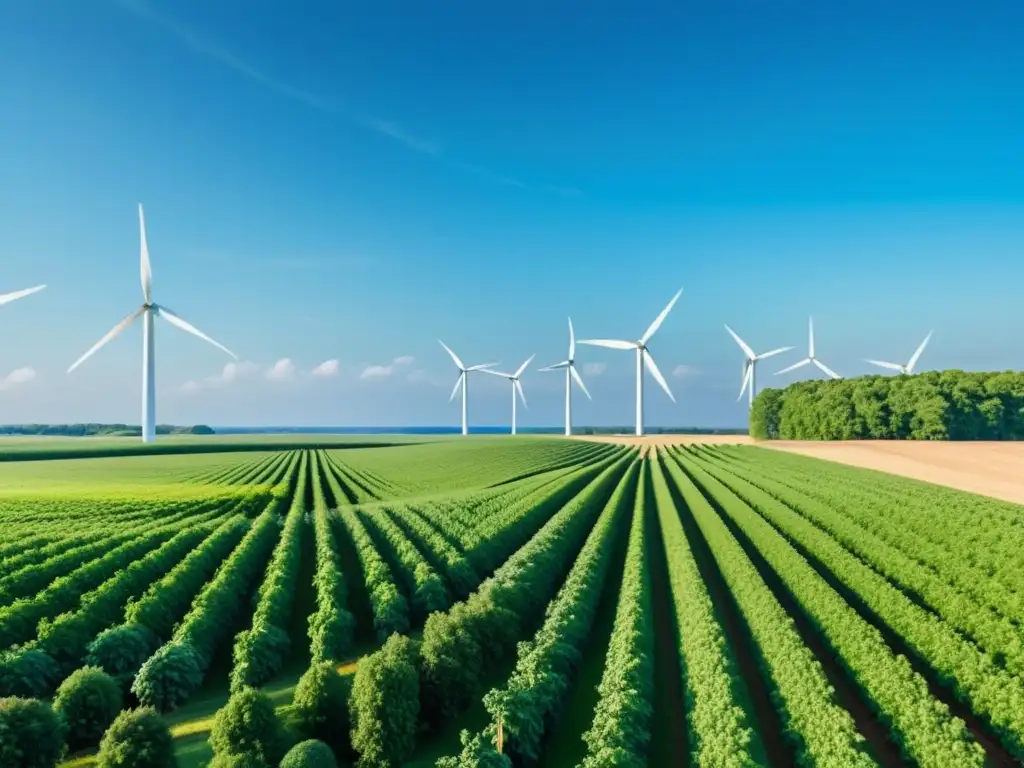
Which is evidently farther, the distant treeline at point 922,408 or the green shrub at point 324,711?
the distant treeline at point 922,408

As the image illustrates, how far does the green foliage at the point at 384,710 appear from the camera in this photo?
1512 cm

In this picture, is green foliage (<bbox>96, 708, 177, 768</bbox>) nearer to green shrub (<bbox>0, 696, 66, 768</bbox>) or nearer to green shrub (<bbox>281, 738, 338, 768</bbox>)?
green shrub (<bbox>0, 696, 66, 768</bbox>)

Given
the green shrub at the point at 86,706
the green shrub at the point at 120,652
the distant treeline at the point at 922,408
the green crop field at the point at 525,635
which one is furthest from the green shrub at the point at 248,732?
the distant treeline at the point at 922,408

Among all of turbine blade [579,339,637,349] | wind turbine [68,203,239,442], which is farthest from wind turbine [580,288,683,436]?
wind turbine [68,203,239,442]

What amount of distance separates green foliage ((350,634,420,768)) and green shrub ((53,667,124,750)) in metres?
6.52

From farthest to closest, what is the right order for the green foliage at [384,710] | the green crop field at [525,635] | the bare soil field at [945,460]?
the bare soil field at [945,460]
the green foliage at [384,710]
the green crop field at [525,635]

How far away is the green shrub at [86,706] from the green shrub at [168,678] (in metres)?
1.29

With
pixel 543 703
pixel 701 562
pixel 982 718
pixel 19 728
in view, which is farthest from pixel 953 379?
pixel 19 728

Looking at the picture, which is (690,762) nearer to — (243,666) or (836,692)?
(836,692)

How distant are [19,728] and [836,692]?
1914 cm

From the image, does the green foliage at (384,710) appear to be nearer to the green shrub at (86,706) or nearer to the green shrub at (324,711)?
the green shrub at (324,711)

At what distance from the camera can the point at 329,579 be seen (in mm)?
25031

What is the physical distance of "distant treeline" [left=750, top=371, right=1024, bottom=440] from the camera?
106 meters

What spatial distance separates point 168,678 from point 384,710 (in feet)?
24.9
